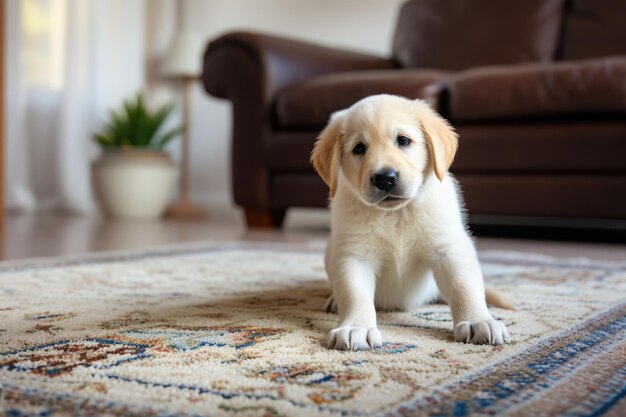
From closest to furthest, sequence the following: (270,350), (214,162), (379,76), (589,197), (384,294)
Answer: (270,350) → (384,294) → (589,197) → (379,76) → (214,162)

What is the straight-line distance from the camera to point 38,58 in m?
5.33

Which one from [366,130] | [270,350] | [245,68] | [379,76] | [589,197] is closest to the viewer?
[270,350]

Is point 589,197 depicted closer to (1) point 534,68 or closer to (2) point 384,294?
(1) point 534,68

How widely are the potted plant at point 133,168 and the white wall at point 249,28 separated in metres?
0.72

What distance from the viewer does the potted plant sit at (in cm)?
505

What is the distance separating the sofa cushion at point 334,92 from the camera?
11.1ft

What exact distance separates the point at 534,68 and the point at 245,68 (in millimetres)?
1387

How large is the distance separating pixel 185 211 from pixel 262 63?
68.6 inches

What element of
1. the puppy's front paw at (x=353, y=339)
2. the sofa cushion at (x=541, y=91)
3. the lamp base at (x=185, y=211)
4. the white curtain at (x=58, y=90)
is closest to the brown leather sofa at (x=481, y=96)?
the sofa cushion at (x=541, y=91)

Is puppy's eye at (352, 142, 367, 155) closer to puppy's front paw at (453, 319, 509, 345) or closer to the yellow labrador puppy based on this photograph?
the yellow labrador puppy

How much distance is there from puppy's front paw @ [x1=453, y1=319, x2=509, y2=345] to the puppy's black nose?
265 millimetres

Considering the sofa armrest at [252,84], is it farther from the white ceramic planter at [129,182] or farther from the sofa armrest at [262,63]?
the white ceramic planter at [129,182]

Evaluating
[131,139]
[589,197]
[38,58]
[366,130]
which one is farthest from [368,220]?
[38,58]

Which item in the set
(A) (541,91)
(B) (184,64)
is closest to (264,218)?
(A) (541,91)
